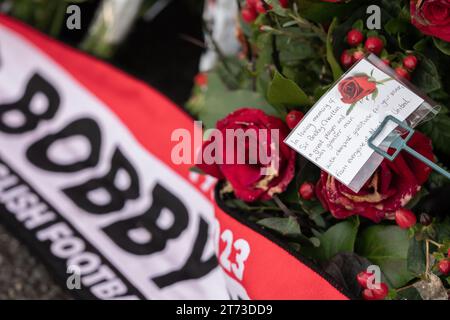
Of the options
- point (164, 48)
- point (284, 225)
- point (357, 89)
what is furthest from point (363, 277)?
point (164, 48)

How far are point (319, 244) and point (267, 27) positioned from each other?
0.30 m

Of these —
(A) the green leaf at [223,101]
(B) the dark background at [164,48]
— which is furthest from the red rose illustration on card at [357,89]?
(B) the dark background at [164,48]

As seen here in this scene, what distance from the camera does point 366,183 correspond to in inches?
30.9

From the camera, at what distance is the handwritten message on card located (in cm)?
75

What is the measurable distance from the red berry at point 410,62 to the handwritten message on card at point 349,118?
0.17ft

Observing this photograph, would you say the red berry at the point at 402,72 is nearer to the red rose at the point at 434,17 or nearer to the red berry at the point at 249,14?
the red rose at the point at 434,17

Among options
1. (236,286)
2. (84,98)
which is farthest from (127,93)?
(236,286)

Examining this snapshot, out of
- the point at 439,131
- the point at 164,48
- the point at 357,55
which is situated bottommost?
the point at 164,48

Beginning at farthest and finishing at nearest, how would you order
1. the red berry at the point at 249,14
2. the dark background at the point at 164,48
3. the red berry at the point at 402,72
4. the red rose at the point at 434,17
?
the dark background at the point at 164,48
the red berry at the point at 249,14
the red berry at the point at 402,72
the red rose at the point at 434,17

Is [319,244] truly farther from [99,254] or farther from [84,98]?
[84,98]

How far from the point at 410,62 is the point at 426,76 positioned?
3 cm

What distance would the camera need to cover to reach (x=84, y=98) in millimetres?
1442

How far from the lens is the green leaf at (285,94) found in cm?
83

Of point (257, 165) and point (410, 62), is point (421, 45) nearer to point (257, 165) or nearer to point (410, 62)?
point (410, 62)
